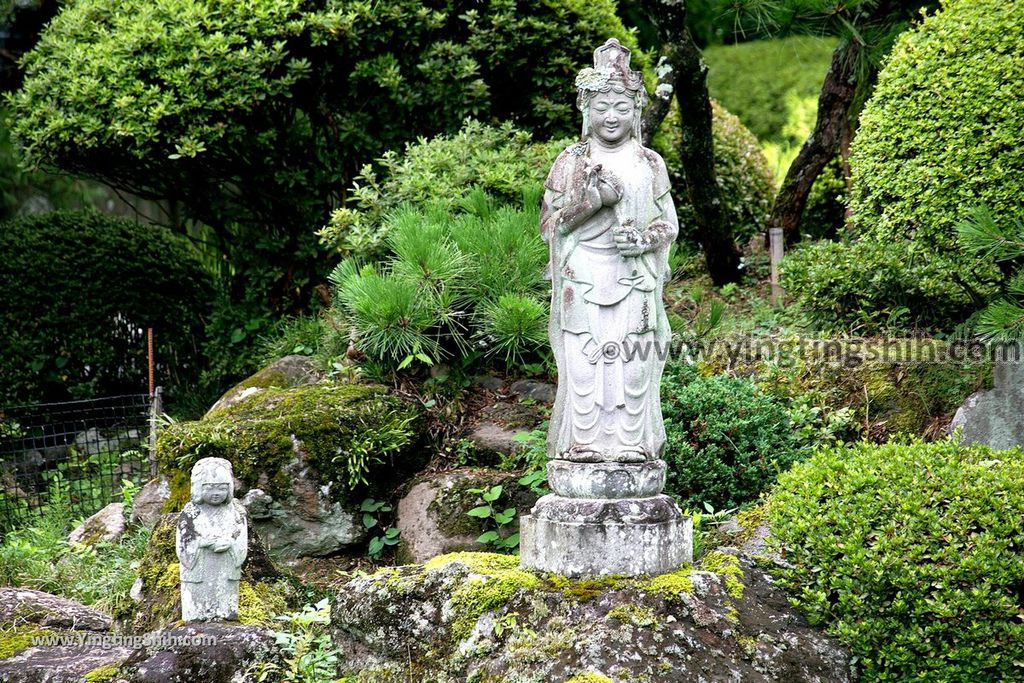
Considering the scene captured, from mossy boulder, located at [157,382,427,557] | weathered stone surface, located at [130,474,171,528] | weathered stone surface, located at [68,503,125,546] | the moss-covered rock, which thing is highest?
the moss-covered rock

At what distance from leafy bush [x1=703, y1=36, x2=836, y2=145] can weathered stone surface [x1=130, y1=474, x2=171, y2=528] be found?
1235cm

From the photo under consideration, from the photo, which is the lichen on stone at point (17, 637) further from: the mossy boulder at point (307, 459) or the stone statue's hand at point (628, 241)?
the stone statue's hand at point (628, 241)

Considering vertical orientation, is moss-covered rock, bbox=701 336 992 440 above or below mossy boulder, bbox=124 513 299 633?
above

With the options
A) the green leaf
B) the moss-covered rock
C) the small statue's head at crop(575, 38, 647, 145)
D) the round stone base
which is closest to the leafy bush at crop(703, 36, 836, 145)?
the moss-covered rock

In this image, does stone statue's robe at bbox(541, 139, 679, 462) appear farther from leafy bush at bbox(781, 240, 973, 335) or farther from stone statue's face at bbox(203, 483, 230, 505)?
leafy bush at bbox(781, 240, 973, 335)

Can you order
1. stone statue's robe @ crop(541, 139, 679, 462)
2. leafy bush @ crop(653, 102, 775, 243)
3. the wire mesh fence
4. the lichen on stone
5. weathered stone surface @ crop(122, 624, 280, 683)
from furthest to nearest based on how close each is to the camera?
leafy bush @ crop(653, 102, 775, 243), the wire mesh fence, the lichen on stone, stone statue's robe @ crop(541, 139, 679, 462), weathered stone surface @ crop(122, 624, 280, 683)

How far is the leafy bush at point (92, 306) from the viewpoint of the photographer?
10.2 metres

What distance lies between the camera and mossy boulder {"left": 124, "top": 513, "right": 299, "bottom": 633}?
596 centimetres

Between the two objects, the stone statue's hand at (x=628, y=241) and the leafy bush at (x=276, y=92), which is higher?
the leafy bush at (x=276, y=92)

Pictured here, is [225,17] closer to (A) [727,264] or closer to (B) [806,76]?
(A) [727,264]

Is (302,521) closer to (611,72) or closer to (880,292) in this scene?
(611,72)

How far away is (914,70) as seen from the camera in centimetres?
742

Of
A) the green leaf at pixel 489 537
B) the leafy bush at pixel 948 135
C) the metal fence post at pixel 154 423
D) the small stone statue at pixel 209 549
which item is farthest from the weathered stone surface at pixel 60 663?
the leafy bush at pixel 948 135

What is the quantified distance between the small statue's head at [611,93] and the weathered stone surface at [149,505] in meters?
3.95
